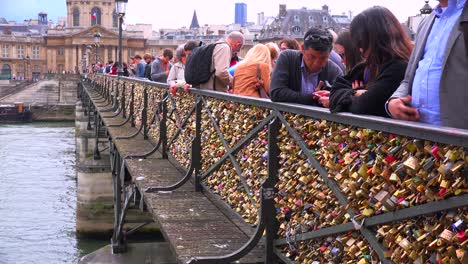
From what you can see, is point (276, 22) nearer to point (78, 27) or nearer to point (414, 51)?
point (78, 27)

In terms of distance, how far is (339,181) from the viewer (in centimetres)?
383

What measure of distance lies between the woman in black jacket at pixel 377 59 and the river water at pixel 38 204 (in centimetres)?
1670

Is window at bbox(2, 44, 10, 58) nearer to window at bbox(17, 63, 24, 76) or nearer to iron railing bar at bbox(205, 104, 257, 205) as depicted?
A: window at bbox(17, 63, 24, 76)

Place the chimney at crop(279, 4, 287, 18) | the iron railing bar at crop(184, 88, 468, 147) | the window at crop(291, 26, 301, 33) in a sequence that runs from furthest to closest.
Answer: the chimney at crop(279, 4, 287, 18)
the window at crop(291, 26, 301, 33)
the iron railing bar at crop(184, 88, 468, 147)

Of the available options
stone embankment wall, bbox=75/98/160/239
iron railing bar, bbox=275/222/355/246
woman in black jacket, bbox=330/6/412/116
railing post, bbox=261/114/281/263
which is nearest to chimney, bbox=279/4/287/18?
stone embankment wall, bbox=75/98/160/239

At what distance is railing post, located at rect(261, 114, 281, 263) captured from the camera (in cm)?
484

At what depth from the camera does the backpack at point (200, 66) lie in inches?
308

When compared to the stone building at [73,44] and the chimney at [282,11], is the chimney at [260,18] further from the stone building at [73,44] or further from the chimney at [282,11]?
the chimney at [282,11]

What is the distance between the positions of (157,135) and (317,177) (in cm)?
686

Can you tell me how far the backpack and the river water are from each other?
507 inches

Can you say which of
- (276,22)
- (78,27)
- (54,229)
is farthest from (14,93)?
(54,229)

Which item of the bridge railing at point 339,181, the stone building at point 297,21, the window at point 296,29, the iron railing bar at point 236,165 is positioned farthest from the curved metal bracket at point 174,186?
the window at point 296,29

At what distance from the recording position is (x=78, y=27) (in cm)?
13488

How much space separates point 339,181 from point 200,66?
4.22 m
